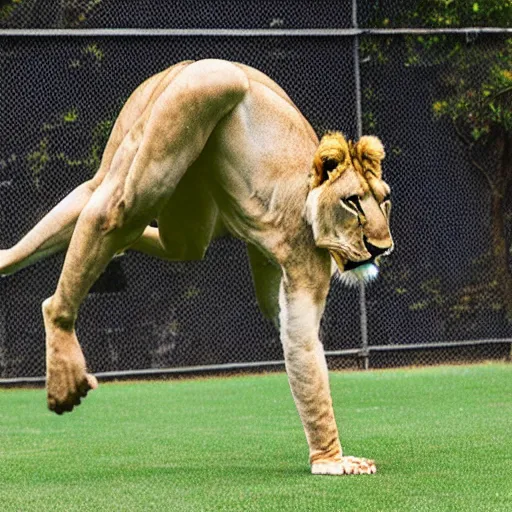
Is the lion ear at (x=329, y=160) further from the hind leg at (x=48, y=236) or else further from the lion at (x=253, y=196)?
the hind leg at (x=48, y=236)

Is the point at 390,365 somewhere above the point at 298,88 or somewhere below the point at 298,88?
below

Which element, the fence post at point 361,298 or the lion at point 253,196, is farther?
the fence post at point 361,298

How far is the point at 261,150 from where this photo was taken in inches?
194

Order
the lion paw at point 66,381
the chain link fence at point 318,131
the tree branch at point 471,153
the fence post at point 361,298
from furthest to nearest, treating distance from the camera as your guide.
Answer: the tree branch at point 471,153 < the fence post at point 361,298 < the chain link fence at point 318,131 < the lion paw at point 66,381

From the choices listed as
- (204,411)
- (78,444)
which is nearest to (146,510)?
(78,444)

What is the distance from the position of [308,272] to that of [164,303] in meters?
5.60

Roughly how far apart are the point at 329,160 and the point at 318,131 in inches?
229

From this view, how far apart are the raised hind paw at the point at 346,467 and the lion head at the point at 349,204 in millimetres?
601

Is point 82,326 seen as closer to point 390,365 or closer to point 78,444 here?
point 390,365

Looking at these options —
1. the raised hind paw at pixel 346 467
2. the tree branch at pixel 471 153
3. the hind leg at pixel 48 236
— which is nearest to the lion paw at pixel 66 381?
the hind leg at pixel 48 236

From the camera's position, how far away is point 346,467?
4797 mm

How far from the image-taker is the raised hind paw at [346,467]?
478 cm

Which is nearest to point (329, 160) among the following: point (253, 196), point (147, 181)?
point (253, 196)

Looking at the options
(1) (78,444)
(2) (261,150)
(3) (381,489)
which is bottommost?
(1) (78,444)
